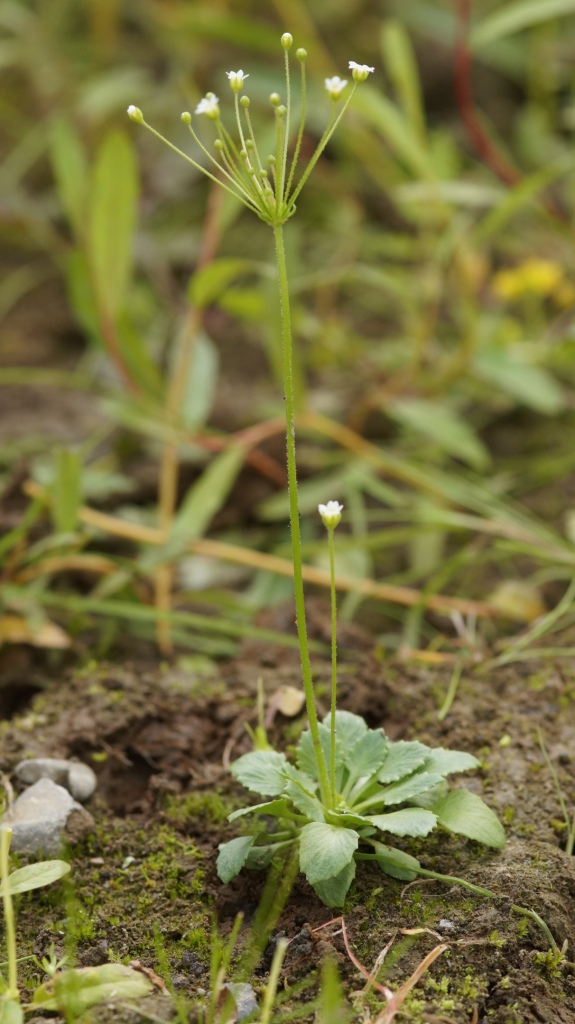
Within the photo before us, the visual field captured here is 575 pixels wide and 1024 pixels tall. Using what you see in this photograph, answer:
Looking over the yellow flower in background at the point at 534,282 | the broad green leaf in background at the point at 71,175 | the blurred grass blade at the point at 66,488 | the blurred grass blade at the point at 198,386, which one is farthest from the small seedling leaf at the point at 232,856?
the yellow flower in background at the point at 534,282

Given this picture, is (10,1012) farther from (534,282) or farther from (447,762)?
(534,282)

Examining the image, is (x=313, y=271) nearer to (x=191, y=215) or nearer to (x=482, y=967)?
(x=191, y=215)

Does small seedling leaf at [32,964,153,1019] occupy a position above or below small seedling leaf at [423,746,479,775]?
below

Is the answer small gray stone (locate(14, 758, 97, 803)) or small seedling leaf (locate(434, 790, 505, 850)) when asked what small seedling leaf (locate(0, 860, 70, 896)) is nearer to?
small gray stone (locate(14, 758, 97, 803))

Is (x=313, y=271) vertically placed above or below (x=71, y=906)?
above

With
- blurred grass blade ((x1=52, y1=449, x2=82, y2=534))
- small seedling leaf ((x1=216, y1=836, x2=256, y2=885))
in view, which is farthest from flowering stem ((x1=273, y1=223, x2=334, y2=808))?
blurred grass blade ((x1=52, y1=449, x2=82, y2=534))

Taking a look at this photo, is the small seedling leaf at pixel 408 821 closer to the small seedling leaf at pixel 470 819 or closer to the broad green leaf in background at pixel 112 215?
the small seedling leaf at pixel 470 819

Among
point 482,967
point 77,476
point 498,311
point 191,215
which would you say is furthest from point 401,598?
point 191,215
